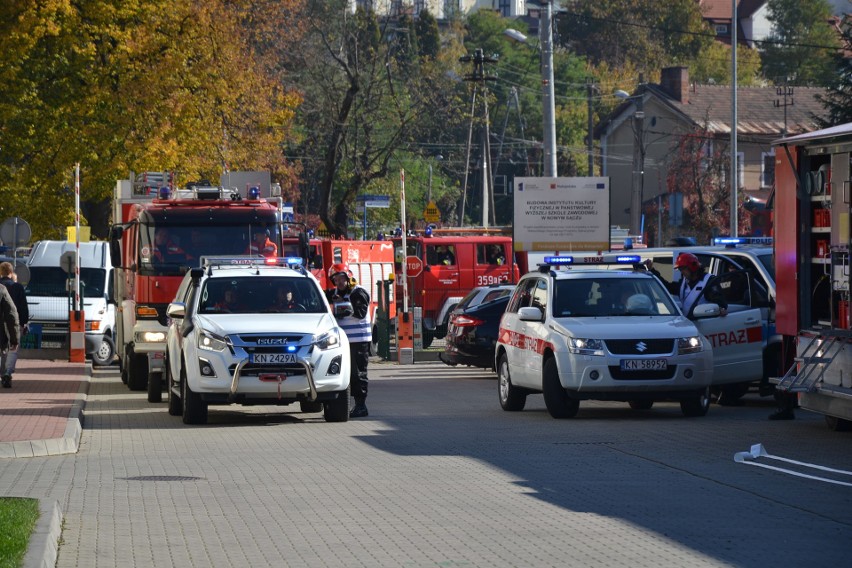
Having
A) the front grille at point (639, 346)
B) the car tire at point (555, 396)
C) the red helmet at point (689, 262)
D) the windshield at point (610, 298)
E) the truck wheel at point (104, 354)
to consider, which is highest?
the red helmet at point (689, 262)

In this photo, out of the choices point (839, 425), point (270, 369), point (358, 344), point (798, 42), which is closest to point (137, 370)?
point (358, 344)

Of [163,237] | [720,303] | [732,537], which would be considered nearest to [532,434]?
[720,303]

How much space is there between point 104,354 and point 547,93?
10427mm

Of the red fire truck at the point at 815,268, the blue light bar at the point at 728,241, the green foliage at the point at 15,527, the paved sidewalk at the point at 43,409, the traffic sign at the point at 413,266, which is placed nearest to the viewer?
the green foliage at the point at 15,527

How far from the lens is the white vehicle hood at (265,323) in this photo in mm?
17969

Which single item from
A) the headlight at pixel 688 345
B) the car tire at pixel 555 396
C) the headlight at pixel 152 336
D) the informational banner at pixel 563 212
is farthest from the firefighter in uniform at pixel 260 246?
the informational banner at pixel 563 212

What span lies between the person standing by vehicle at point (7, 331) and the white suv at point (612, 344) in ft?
25.7

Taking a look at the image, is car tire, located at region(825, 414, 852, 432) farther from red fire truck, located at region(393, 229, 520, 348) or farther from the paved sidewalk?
red fire truck, located at region(393, 229, 520, 348)

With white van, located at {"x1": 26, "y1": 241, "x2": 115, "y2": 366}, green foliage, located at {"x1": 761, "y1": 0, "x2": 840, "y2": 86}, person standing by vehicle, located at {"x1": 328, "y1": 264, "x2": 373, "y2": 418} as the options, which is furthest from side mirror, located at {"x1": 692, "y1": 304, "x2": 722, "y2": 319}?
green foliage, located at {"x1": 761, "y1": 0, "x2": 840, "y2": 86}

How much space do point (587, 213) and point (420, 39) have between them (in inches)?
3251

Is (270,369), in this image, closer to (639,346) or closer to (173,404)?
(173,404)

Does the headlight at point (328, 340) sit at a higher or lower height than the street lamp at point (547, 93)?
lower

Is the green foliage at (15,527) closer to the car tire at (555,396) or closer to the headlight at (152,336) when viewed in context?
the car tire at (555,396)

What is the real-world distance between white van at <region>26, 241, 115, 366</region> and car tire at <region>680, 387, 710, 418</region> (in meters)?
16.0
